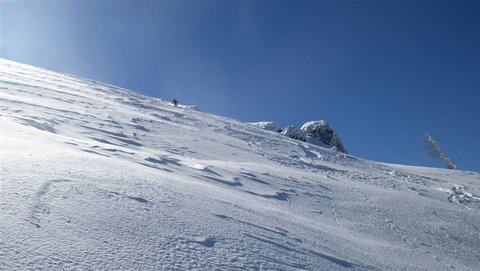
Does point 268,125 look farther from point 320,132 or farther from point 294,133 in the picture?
point 320,132

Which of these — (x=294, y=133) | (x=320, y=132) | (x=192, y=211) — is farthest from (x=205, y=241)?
(x=320, y=132)

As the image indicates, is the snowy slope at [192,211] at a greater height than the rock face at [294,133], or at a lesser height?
lesser

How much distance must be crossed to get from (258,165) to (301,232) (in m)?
5.37

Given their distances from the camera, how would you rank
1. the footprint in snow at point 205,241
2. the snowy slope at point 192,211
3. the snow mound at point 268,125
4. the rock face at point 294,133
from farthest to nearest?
1. the snow mound at point 268,125
2. the rock face at point 294,133
3. the footprint in snow at point 205,241
4. the snowy slope at point 192,211

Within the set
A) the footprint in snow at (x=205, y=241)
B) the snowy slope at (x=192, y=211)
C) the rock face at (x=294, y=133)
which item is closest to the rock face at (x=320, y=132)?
the rock face at (x=294, y=133)

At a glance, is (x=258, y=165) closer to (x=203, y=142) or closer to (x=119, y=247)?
(x=203, y=142)

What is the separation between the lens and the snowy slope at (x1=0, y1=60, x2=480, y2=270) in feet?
9.83

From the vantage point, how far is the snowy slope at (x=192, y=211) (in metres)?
3.00

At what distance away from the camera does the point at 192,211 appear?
14.2 ft

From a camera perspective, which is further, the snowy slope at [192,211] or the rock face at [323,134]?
the rock face at [323,134]

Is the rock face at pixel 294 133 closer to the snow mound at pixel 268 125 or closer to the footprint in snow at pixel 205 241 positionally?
the snow mound at pixel 268 125

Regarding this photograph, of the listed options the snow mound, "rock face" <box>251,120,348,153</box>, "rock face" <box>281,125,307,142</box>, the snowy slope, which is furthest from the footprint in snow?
the snow mound

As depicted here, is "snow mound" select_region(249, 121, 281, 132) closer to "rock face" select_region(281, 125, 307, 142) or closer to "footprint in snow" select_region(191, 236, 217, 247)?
"rock face" select_region(281, 125, 307, 142)

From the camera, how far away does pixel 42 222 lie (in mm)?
3033
